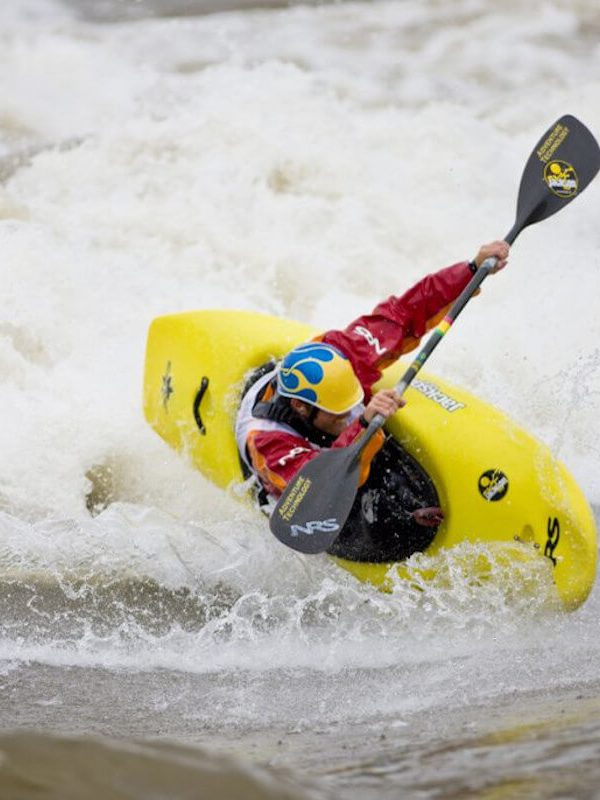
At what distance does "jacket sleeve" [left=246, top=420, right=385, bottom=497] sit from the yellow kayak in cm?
29

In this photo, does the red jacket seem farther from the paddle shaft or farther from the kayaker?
the paddle shaft

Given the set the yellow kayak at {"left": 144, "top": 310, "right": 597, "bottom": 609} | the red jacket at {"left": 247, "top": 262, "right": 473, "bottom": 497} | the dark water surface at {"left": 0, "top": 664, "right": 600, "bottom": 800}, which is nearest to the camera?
the dark water surface at {"left": 0, "top": 664, "right": 600, "bottom": 800}

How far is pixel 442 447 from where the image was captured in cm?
410

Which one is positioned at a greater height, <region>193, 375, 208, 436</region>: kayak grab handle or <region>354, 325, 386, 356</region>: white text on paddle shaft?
<region>354, 325, 386, 356</region>: white text on paddle shaft

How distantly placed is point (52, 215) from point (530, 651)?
496 cm

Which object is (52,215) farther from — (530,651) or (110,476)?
(530,651)

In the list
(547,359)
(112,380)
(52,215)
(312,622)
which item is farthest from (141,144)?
(312,622)

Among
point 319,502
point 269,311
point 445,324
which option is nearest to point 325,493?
point 319,502

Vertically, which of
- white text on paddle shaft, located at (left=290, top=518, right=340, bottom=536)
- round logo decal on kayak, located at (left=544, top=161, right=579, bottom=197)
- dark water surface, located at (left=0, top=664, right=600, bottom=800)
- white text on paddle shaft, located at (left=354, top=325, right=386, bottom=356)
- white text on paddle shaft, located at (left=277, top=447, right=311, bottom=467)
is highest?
round logo decal on kayak, located at (left=544, top=161, right=579, bottom=197)

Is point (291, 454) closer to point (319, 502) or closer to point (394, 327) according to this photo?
point (319, 502)

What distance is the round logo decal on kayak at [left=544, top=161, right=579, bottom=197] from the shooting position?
4.58 meters

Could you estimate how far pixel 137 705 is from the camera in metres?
3.30

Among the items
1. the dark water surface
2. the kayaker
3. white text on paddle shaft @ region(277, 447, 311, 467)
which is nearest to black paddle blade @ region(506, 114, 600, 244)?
the kayaker

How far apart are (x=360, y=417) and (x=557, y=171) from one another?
1.43m
